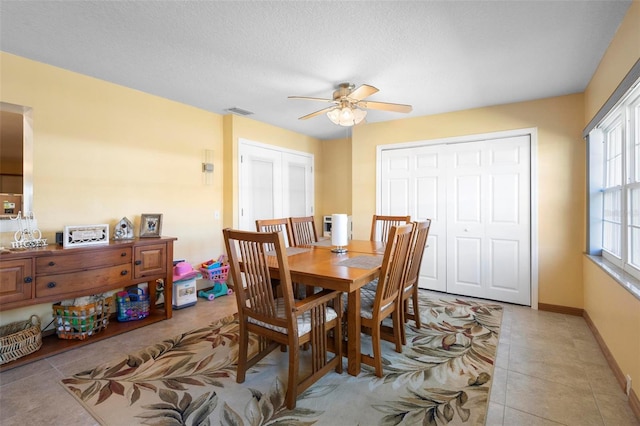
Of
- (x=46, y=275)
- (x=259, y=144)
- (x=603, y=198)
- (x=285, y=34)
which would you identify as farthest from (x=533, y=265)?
(x=46, y=275)

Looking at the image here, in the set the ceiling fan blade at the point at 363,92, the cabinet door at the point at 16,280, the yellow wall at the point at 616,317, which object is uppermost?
the ceiling fan blade at the point at 363,92

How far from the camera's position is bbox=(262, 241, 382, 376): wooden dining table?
180 centimetres

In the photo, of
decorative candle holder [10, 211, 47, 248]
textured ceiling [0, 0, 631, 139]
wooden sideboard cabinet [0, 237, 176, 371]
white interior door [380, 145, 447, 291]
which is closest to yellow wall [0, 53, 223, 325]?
decorative candle holder [10, 211, 47, 248]

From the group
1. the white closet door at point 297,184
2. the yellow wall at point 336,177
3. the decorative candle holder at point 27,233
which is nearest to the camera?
the decorative candle holder at point 27,233

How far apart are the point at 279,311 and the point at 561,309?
3175 millimetres

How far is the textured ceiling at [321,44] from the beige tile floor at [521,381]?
2335 millimetres

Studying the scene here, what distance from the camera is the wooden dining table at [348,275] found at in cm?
180

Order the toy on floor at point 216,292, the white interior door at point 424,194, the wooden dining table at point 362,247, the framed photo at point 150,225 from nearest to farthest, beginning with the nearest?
the wooden dining table at point 362,247 < the framed photo at point 150,225 < the toy on floor at point 216,292 < the white interior door at point 424,194

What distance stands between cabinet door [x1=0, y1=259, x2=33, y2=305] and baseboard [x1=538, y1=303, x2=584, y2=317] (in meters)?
4.76

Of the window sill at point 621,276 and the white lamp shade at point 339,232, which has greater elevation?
the white lamp shade at point 339,232

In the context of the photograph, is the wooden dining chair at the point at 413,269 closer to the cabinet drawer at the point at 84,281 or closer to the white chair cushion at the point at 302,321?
the white chair cushion at the point at 302,321

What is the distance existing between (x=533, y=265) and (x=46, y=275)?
4617mm

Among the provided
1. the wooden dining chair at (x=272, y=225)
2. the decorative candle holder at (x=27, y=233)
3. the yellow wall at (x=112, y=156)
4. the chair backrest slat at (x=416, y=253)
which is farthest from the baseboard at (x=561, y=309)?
the decorative candle holder at (x=27, y=233)

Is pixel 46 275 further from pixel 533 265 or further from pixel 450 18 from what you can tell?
pixel 533 265
